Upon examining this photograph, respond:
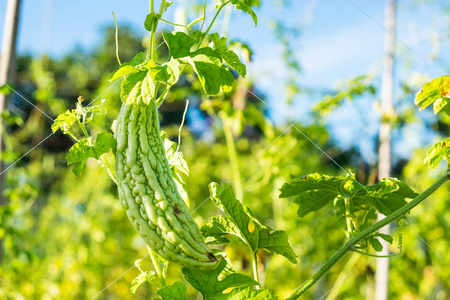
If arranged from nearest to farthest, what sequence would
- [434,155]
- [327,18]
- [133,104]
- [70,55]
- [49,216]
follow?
1. [133,104]
2. [434,155]
3. [327,18]
4. [49,216]
5. [70,55]

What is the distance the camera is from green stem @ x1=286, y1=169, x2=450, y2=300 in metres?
0.73

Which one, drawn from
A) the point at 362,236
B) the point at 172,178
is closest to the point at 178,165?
the point at 172,178

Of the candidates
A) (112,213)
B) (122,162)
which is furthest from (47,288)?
(122,162)

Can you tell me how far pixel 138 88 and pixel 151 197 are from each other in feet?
0.47

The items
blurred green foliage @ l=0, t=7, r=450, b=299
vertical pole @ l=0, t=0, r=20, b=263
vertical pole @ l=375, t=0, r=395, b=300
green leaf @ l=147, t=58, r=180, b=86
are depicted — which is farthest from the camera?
blurred green foliage @ l=0, t=7, r=450, b=299

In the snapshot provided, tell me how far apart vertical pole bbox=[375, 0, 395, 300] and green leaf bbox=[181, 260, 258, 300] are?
145 centimetres

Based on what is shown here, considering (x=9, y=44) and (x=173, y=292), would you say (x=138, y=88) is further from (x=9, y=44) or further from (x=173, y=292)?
(x=9, y=44)

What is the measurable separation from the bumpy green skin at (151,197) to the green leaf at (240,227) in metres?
0.12

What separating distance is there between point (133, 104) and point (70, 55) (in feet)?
32.6

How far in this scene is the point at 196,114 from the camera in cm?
479

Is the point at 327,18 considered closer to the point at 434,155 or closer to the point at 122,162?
the point at 434,155

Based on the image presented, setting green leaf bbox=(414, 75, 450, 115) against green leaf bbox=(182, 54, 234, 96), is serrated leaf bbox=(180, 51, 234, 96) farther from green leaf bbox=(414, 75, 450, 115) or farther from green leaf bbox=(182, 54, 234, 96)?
green leaf bbox=(414, 75, 450, 115)

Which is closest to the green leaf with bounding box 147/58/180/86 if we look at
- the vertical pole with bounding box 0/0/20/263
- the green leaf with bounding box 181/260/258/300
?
the green leaf with bounding box 181/260/258/300

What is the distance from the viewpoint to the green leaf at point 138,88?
65 cm
